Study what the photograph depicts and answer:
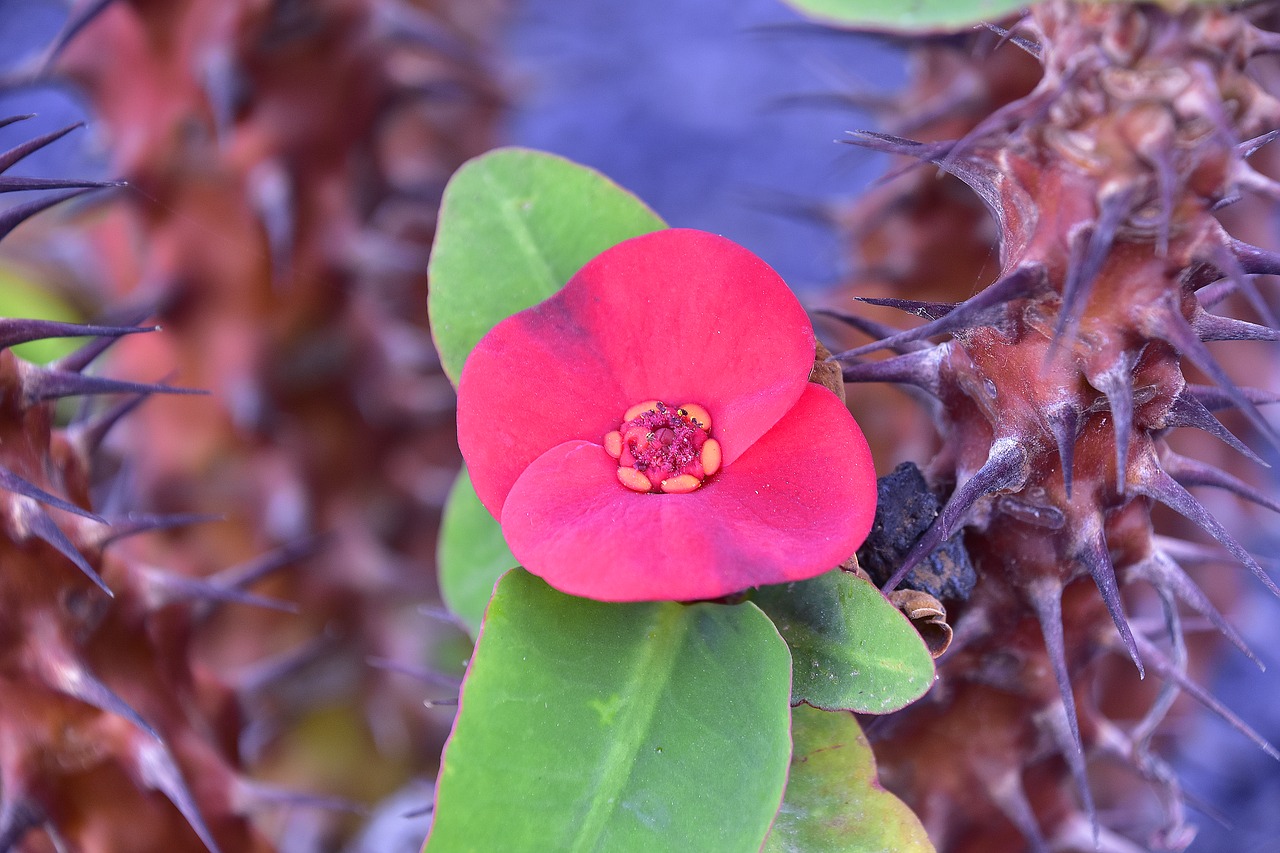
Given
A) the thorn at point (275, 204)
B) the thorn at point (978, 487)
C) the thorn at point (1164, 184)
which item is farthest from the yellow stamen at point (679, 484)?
the thorn at point (275, 204)

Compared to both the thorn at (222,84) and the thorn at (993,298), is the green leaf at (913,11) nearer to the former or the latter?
the thorn at (993,298)

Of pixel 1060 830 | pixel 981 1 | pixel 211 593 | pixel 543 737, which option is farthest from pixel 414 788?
pixel 981 1

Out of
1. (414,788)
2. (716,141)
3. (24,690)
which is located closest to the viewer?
(24,690)

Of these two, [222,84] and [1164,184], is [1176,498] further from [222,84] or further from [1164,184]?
[222,84]

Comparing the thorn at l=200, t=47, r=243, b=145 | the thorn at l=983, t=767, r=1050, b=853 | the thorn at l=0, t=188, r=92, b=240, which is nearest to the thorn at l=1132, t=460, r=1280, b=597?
the thorn at l=983, t=767, r=1050, b=853

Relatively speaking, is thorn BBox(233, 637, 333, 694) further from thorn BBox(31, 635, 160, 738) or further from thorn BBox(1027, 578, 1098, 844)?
thorn BBox(1027, 578, 1098, 844)

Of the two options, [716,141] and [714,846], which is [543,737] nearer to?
[714,846]

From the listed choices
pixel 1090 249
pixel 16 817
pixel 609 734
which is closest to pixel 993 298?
pixel 1090 249
